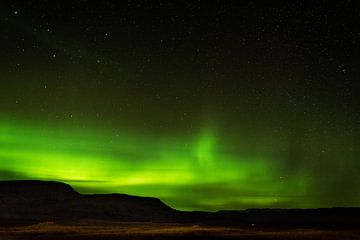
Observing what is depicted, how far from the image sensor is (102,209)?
123m

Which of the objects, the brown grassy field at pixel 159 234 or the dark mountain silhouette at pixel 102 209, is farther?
the dark mountain silhouette at pixel 102 209

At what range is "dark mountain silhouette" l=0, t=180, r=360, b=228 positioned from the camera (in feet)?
368

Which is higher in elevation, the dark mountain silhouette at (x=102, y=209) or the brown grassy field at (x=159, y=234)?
the dark mountain silhouette at (x=102, y=209)

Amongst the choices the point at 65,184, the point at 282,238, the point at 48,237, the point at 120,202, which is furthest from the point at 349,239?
the point at 65,184

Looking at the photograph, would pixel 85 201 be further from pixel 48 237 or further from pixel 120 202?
pixel 48 237

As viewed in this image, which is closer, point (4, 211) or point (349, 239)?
point (349, 239)

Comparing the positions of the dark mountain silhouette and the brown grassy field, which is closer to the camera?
the brown grassy field

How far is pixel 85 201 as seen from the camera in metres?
127

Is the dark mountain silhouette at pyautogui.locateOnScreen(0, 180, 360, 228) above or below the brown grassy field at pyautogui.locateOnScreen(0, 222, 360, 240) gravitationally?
above

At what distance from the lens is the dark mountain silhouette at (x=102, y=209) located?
368 feet

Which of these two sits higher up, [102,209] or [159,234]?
[102,209]

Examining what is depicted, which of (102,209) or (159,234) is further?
(102,209)

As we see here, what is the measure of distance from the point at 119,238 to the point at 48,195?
86.3m

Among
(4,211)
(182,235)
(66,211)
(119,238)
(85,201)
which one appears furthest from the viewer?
(85,201)
